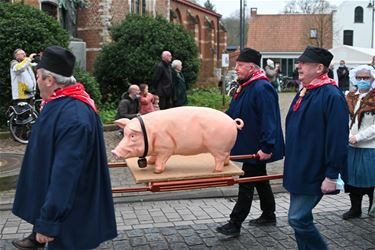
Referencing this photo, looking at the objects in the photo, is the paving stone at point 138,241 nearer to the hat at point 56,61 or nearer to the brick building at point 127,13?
the hat at point 56,61

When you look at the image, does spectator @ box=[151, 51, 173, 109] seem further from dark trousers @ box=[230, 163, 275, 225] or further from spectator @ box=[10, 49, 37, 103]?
dark trousers @ box=[230, 163, 275, 225]

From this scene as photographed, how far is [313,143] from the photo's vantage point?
171 inches

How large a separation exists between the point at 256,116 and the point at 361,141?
54.6 inches

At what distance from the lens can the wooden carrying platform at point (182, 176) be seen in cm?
455

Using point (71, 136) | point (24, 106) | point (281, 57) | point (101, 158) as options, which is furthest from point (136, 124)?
point (281, 57)

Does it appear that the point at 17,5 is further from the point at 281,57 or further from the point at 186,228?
the point at 281,57

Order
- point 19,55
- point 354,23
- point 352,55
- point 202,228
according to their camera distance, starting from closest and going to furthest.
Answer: point 202,228 < point 19,55 < point 352,55 < point 354,23

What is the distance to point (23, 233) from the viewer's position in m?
5.82

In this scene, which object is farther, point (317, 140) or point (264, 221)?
point (264, 221)

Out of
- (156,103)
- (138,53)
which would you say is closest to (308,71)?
(156,103)

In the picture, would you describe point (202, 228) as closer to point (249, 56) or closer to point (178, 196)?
point (178, 196)

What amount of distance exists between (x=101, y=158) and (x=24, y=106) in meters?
7.97

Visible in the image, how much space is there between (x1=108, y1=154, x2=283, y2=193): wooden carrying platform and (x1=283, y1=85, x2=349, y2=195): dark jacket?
0.60 metres

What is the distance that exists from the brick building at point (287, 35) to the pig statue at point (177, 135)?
157ft
